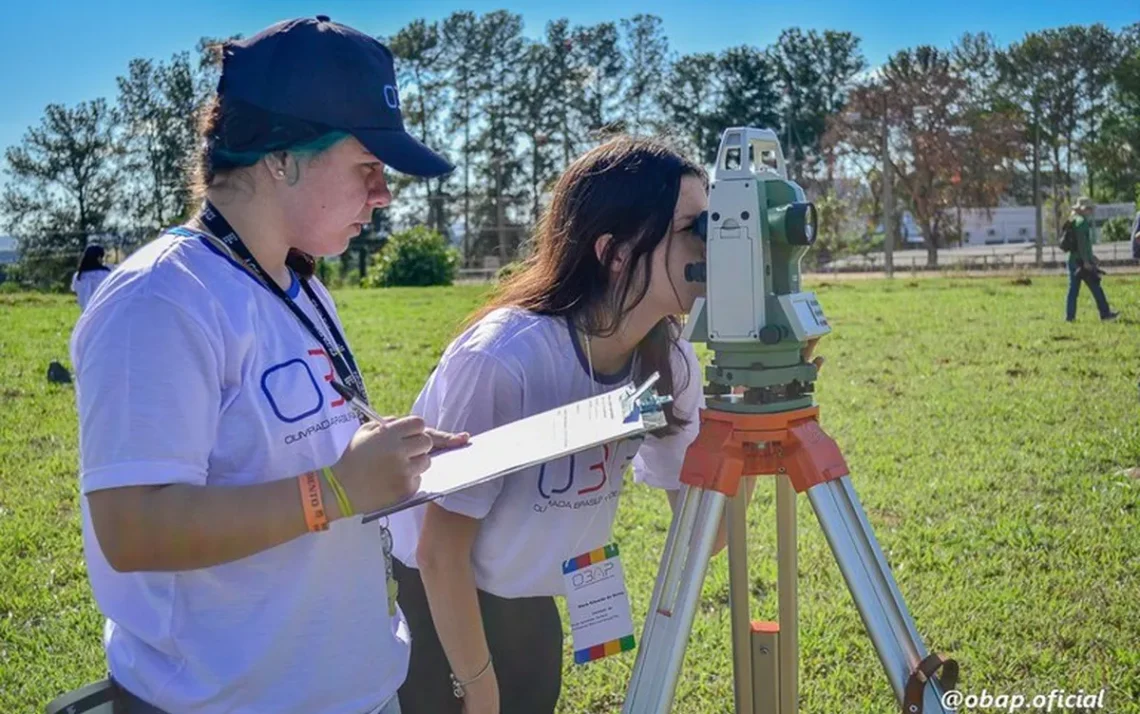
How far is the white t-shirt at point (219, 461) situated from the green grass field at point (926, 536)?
4.74ft

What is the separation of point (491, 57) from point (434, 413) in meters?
54.3

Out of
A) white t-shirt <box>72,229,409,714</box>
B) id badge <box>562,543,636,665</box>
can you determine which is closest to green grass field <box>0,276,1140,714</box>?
id badge <box>562,543,636,665</box>

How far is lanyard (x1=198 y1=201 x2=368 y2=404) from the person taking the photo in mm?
1470

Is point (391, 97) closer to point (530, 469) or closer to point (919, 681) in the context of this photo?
point (530, 469)

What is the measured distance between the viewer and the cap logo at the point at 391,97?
1.54 meters

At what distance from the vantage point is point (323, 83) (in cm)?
145

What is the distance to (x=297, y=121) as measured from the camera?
4.69ft

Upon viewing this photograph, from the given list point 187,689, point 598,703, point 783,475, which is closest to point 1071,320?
point 598,703

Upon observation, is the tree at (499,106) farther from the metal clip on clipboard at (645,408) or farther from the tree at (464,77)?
the metal clip on clipboard at (645,408)

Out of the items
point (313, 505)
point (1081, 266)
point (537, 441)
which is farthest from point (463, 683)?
point (1081, 266)

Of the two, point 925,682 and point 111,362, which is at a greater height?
point 111,362

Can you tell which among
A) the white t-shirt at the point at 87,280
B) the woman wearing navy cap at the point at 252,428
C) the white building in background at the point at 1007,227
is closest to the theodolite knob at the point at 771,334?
the woman wearing navy cap at the point at 252,428

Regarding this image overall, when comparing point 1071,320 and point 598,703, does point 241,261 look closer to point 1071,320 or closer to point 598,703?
point 598,703

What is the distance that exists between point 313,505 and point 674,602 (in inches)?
25.9
